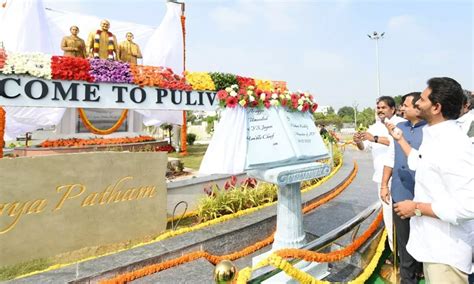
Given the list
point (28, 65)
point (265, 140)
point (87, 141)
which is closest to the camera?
point (265, 140)

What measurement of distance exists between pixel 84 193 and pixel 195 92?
2.63m

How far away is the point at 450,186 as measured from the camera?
1.49 m

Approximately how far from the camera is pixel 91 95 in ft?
14.1

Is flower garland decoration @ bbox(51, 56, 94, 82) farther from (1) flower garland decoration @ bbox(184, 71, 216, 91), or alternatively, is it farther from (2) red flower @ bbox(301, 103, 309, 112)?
(2) red flower @ bbox(301, 103, 309, 112)

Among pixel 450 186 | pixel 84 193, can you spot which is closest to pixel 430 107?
pixel 450 186

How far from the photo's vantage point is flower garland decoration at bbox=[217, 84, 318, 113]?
2654 millimetres

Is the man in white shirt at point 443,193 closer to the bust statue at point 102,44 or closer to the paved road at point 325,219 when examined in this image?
the paved road at point 325,219

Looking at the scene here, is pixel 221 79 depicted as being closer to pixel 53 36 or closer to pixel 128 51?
pixel 128 51

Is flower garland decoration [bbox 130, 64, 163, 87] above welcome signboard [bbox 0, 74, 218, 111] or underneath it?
above

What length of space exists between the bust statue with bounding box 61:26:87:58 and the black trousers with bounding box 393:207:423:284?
9117 mm

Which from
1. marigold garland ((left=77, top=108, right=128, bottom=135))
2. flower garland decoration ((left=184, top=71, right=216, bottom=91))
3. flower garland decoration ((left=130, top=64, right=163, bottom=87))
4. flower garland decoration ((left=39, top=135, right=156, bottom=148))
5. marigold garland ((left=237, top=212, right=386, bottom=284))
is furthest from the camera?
marigold garland ((left=77, top=108, right=128, bottom=135))

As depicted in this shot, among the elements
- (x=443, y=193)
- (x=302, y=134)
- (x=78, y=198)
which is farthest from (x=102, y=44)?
(x=443, y=193)

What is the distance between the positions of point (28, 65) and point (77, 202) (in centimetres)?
198

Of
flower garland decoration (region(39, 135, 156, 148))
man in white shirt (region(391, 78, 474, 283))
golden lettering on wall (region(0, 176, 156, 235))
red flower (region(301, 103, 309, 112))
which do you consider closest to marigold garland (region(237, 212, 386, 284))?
man in white shirt (region(391, 78, 474, 283))
